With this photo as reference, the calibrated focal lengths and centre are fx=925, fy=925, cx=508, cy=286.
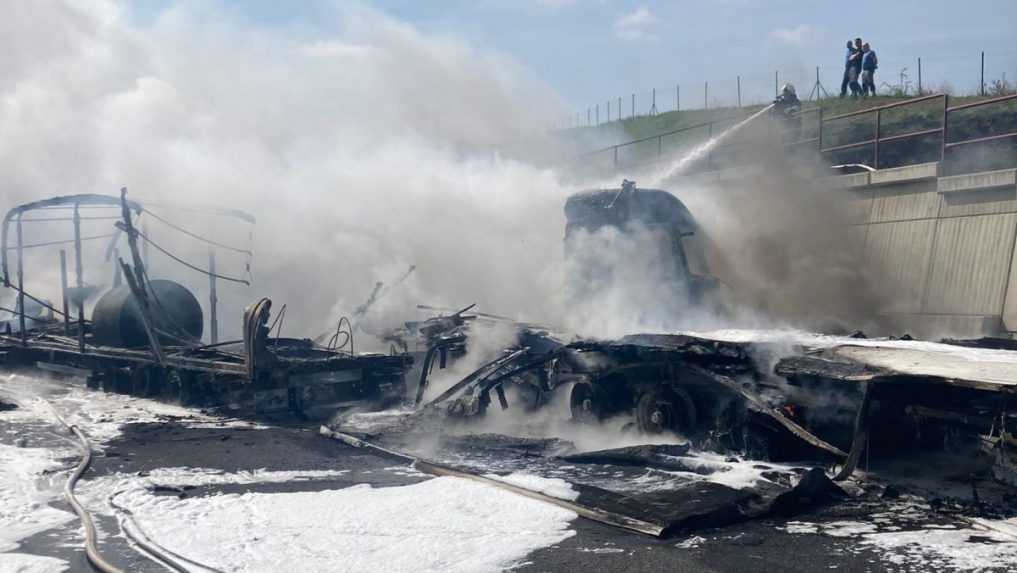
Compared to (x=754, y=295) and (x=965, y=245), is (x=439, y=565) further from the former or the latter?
(x=965, y=245)

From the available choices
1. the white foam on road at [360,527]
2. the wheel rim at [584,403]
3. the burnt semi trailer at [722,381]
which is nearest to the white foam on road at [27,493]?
the white foam on road at [360,527]

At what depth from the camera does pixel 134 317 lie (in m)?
18.7

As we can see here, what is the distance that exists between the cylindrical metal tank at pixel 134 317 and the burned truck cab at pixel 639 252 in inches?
353

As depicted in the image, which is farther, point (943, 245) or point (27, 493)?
point (943, 245)

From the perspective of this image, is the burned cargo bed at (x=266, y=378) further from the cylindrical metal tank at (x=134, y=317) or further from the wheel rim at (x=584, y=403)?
the wheel rim at (x=584, y=403)

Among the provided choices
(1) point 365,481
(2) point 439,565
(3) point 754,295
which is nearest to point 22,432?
(1) point 365,481

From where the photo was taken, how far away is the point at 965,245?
15.0m

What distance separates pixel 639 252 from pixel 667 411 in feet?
9.96

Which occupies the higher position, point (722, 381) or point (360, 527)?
point (722, 381)

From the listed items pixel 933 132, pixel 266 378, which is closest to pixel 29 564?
pixel 266 378

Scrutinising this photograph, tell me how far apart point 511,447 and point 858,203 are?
9.55 m

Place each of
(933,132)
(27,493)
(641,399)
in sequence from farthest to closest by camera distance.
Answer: (933,132) < (641,399) < (27,493)

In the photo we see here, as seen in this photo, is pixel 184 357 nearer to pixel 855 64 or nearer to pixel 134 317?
pixel 134 317

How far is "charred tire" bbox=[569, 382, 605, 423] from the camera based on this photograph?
1170cm
